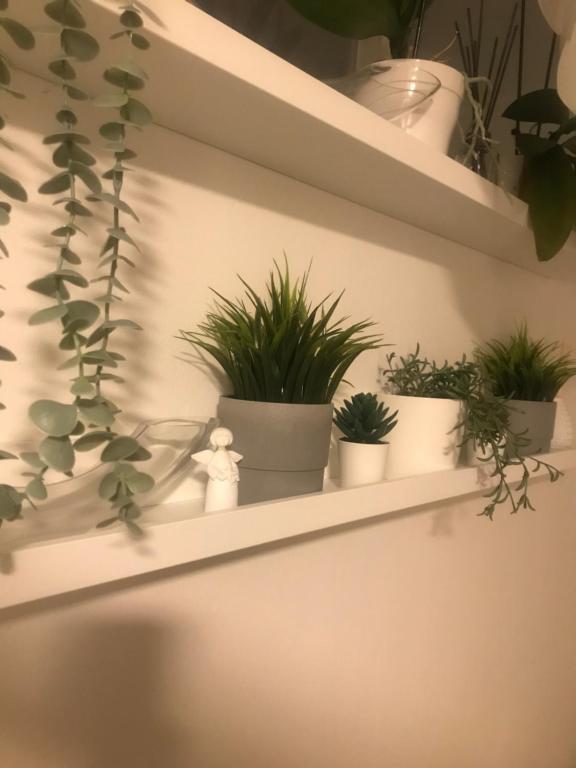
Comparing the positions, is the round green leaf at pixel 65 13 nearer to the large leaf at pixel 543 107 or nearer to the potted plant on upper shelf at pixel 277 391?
the potted plant on upper shelf at pixel 277 391

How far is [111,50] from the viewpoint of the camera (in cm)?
36

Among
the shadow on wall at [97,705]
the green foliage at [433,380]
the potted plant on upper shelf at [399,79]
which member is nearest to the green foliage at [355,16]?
the potted plant on upper shelf at [399,79]

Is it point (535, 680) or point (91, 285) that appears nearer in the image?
point (91, 285)

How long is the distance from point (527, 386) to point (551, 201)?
26 centimetres

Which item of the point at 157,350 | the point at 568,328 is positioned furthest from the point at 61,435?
the point at 568,328

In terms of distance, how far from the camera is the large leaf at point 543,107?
743 millimetres

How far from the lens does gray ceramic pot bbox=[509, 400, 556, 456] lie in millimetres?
751

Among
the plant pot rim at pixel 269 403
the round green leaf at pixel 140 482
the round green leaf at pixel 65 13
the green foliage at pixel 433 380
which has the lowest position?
the round green leaf at pixel 140 482

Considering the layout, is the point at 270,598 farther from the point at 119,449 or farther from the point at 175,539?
the point at 119,449

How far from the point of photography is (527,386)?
0.78 meters

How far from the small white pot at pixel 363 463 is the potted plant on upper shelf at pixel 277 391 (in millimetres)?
77

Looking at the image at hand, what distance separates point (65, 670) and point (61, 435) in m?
0.27

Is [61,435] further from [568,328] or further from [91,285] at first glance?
[568,328]

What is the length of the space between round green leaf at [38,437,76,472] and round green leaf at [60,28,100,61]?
0.22m
